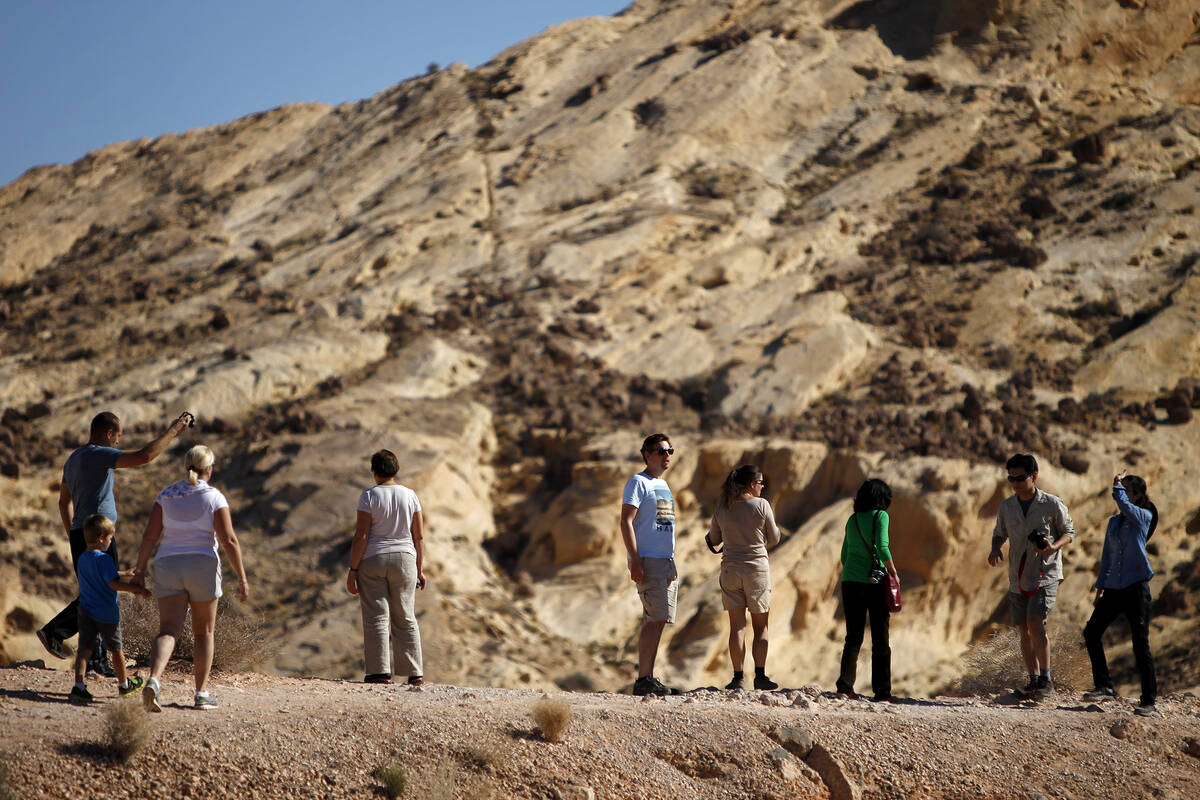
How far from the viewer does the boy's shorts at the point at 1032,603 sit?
333 inches

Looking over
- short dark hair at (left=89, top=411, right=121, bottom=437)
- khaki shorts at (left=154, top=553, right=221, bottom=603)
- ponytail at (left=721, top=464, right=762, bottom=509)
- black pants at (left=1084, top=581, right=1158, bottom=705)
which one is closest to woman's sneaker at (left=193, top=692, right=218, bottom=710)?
khaki shorts at (left=154, top=553, right=221, bottom=603)

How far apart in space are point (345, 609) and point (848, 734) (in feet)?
32.4

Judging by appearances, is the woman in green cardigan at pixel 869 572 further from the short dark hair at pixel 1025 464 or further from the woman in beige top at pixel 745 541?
the short dark hair at pixel 1025 464

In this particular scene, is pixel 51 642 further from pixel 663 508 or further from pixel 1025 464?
pixel 1025 464

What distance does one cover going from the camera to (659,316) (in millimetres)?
24906

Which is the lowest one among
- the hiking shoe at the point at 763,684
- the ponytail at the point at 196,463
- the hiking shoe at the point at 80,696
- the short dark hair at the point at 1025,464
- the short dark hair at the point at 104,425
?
the hiking shoe at the point at 763,684

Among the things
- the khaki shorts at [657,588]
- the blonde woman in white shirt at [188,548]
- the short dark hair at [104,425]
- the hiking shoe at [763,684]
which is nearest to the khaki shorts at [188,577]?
the blonde woman in white shirt at [188,548]

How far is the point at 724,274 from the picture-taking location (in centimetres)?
2573

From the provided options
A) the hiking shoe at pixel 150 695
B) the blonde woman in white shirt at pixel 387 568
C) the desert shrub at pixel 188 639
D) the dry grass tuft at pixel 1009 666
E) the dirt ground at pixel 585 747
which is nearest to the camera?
the dirt ground at pixel 585 747

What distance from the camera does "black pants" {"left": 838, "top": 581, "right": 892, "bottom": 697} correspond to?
8.39 m

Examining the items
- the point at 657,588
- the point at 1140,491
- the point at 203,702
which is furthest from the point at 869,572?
the point at 203,702

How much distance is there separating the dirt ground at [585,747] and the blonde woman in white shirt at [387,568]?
381mm

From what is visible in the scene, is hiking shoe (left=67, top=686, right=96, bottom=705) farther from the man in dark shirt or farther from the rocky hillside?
the rocky hillside

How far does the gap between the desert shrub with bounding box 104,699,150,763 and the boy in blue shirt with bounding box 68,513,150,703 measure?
1.06 metres
